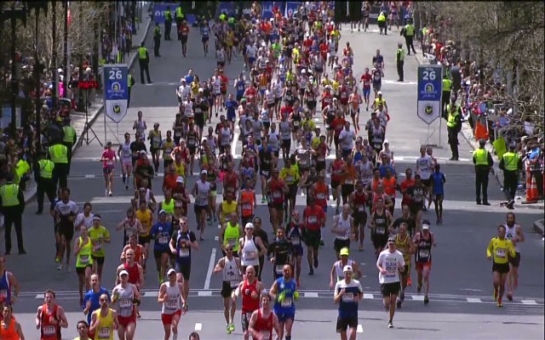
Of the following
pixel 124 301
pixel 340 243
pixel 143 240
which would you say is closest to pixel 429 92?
pixel 340 243

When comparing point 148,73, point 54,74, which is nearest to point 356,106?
point 54,74

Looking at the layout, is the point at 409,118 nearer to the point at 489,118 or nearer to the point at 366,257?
the point at 489,118

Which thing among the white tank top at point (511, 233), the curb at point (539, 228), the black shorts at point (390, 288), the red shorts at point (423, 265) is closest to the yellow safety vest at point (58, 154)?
the curb at point (539, 228)

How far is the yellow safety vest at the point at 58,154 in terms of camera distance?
38.7 metres

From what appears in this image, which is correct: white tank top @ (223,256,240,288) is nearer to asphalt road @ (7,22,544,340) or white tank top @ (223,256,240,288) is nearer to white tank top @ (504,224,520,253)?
asphalt road @ (7,22,544,340)

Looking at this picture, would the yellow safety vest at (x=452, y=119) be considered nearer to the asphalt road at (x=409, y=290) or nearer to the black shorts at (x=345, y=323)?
the asphalt road at (x=409, y=290)

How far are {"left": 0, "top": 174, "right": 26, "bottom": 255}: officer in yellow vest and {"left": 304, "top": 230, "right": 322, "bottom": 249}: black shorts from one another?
Result: 5705mm

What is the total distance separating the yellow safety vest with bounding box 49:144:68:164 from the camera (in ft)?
127

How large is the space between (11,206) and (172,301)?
8958 mm

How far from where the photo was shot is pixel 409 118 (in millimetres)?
58219

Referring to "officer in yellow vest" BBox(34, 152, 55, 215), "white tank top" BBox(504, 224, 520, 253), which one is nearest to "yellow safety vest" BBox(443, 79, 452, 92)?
"officer in yellow vest" BBox(34, 152, 55, 215)

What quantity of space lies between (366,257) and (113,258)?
4.74 m

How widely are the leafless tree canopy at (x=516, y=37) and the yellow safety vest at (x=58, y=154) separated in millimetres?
8546

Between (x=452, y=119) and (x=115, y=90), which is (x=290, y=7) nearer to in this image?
(x=115, y=90)
